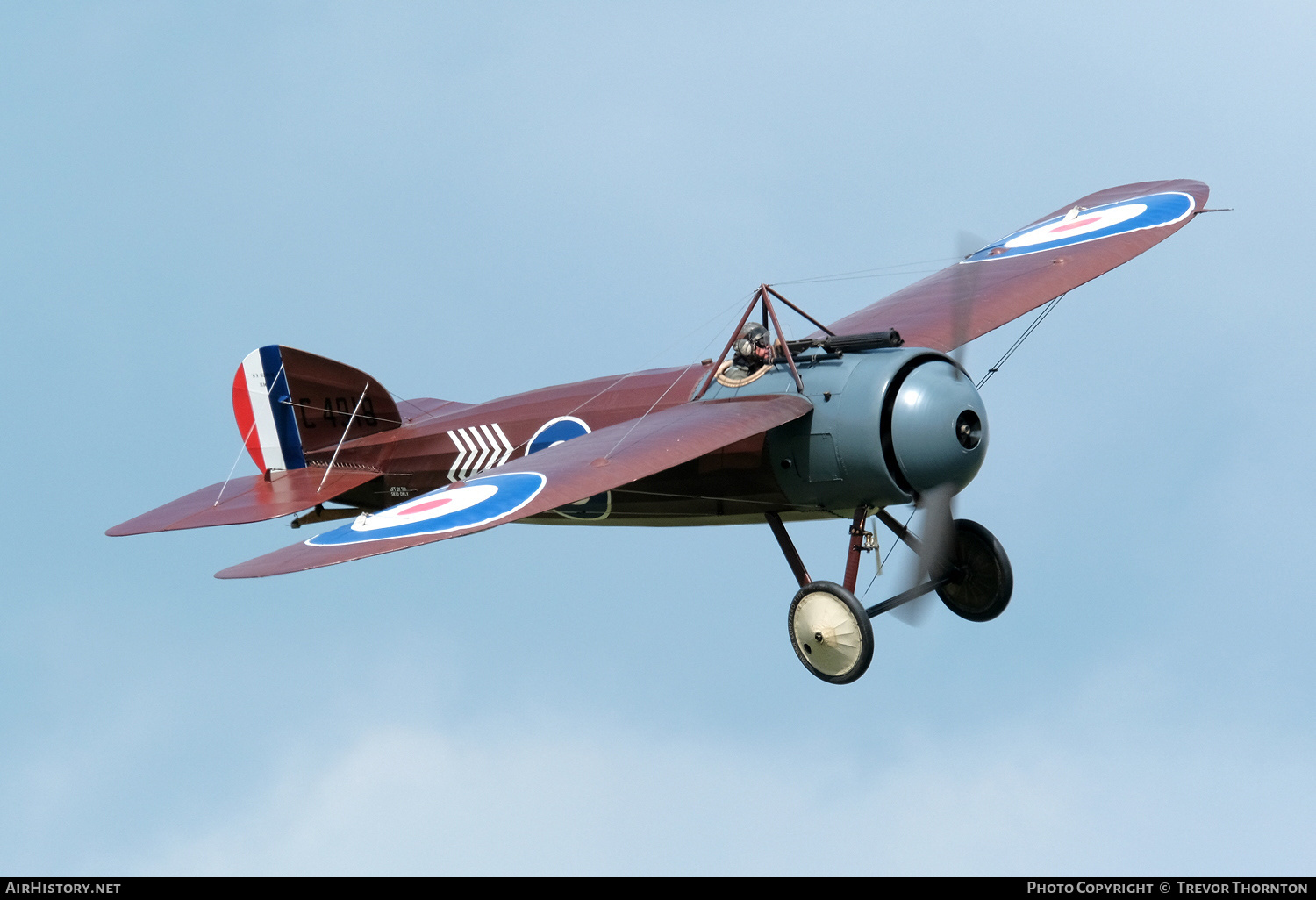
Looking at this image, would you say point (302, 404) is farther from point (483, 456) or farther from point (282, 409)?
point (483, 456)

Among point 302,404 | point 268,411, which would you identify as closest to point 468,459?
point 302,404

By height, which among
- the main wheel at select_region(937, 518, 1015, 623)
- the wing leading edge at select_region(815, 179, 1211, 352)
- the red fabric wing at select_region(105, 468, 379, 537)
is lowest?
the main wheel at select_region(937, 518, 1015, 623)

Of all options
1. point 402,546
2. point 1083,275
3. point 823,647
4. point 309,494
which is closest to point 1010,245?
point 1083,275

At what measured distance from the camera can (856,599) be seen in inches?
436

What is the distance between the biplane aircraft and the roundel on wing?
0.07 ft

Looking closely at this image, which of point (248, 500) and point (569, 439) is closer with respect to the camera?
point (569, 439)

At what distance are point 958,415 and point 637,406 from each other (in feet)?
8.99

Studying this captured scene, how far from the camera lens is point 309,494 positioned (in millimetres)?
14047

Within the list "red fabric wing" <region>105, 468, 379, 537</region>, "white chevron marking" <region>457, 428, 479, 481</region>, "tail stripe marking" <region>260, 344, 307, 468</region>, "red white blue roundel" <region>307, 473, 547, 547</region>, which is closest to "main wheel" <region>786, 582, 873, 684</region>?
"red white blue roundel" <region>307, 473, 547, 547</region>

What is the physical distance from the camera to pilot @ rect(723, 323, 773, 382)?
38.9 ft

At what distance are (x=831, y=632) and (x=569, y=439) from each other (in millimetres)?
2997

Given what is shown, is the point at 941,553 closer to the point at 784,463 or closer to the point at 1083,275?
the point at 784,463

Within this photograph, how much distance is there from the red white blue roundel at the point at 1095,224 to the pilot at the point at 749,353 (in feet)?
13.1

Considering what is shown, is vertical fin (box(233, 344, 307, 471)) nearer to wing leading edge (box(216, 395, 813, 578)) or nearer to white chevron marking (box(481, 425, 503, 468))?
white chevron marking (box(481, 425, 503, 468))
